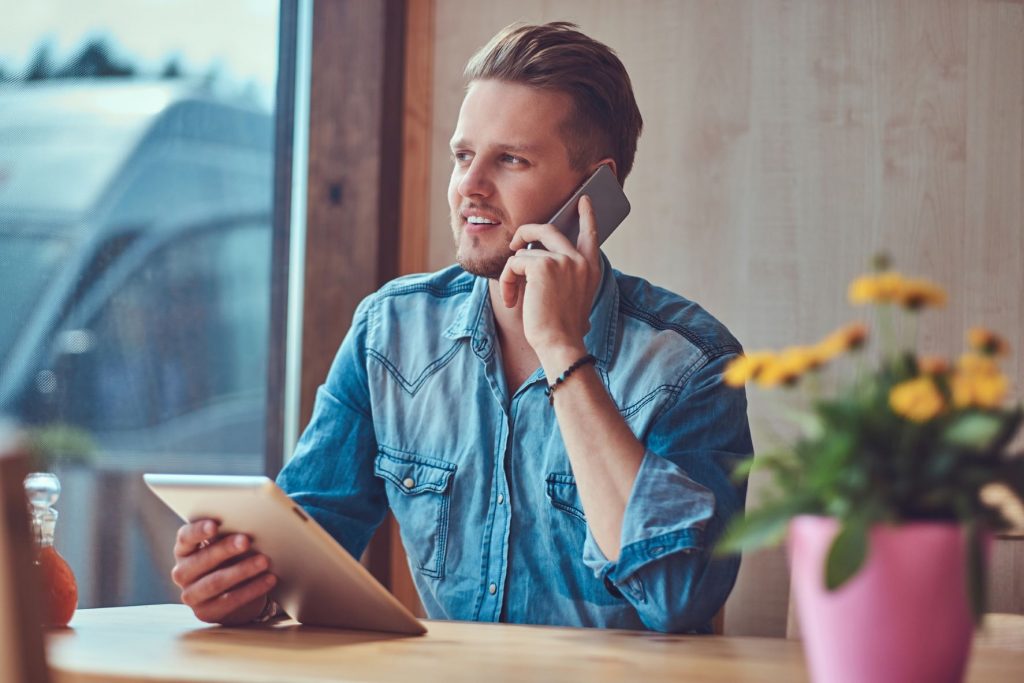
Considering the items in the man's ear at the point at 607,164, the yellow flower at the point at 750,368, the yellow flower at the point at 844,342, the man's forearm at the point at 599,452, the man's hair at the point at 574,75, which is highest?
the man's hair at the point at 574,75

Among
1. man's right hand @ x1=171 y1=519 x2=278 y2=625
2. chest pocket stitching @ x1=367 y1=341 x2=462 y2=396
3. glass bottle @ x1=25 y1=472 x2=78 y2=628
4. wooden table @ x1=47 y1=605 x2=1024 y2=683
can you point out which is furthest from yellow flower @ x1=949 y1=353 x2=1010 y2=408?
chest pocket stitching @ x1=367 y1=341 x2=462 y2=396

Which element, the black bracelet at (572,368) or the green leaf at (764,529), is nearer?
the green leaf at (764,529)

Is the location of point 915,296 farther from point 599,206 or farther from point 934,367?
point 599,206

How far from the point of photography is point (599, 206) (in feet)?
5.73

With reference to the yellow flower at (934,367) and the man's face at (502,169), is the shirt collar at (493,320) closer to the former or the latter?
the man's face at (502,169)

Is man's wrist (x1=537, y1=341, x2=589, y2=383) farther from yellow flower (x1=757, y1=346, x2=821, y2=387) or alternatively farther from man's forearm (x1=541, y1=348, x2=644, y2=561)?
yellow flower (x1=757, y1=346, x2=821, y2=387)

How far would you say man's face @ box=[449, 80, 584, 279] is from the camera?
1722 mm

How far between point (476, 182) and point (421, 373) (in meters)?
0.31

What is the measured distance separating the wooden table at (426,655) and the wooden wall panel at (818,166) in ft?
3.68

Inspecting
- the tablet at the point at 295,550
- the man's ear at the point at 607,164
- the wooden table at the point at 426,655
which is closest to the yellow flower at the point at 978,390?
the wooden table at the point at 426,655

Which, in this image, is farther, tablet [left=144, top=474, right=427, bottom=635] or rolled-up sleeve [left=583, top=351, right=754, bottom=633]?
rolled-up sleeve [left=583, top=351, right=754, bottom=633]

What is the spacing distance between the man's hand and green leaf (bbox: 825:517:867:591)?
80cm

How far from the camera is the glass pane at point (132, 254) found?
1752 mm

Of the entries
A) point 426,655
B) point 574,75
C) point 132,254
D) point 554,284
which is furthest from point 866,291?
point 132,254
